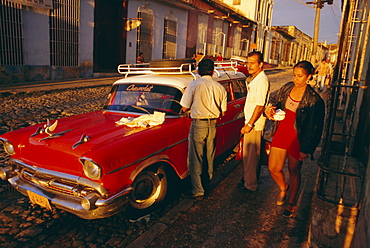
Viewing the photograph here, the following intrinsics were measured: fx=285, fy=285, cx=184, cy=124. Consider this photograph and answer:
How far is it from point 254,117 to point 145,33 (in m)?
15.0

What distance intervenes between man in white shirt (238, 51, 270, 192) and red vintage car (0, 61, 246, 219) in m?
0.85

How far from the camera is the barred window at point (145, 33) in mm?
16859

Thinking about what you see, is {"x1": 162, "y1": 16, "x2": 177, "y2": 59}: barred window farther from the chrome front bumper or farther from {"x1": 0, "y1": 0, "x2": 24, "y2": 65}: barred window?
the chrome front bumper

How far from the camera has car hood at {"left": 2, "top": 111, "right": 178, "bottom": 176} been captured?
2.91 metres

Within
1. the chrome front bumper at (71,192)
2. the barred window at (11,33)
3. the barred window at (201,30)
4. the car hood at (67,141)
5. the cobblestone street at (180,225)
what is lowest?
the cobblestone street at (180,225)

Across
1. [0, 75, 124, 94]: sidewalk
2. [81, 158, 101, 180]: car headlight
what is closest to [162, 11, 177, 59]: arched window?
[0, 75, 124, 94]: sidewalk

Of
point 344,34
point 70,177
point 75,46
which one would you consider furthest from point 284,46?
point 70,177

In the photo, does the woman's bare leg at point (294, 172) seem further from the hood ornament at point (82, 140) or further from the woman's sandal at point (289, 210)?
the hood ornament at point (82, 140)

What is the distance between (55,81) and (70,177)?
431 inches

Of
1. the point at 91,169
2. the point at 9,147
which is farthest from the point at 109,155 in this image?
the point at 9,147

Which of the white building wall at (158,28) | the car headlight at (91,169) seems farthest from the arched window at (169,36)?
the car headlight at (91,169)

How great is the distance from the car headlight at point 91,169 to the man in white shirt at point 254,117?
1941mm

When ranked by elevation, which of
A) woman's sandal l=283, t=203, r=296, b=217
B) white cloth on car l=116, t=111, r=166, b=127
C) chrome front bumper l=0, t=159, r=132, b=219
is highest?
white cloth on car l=116, t=111, r=166, b=127

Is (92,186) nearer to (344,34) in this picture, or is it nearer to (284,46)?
(344,34)
